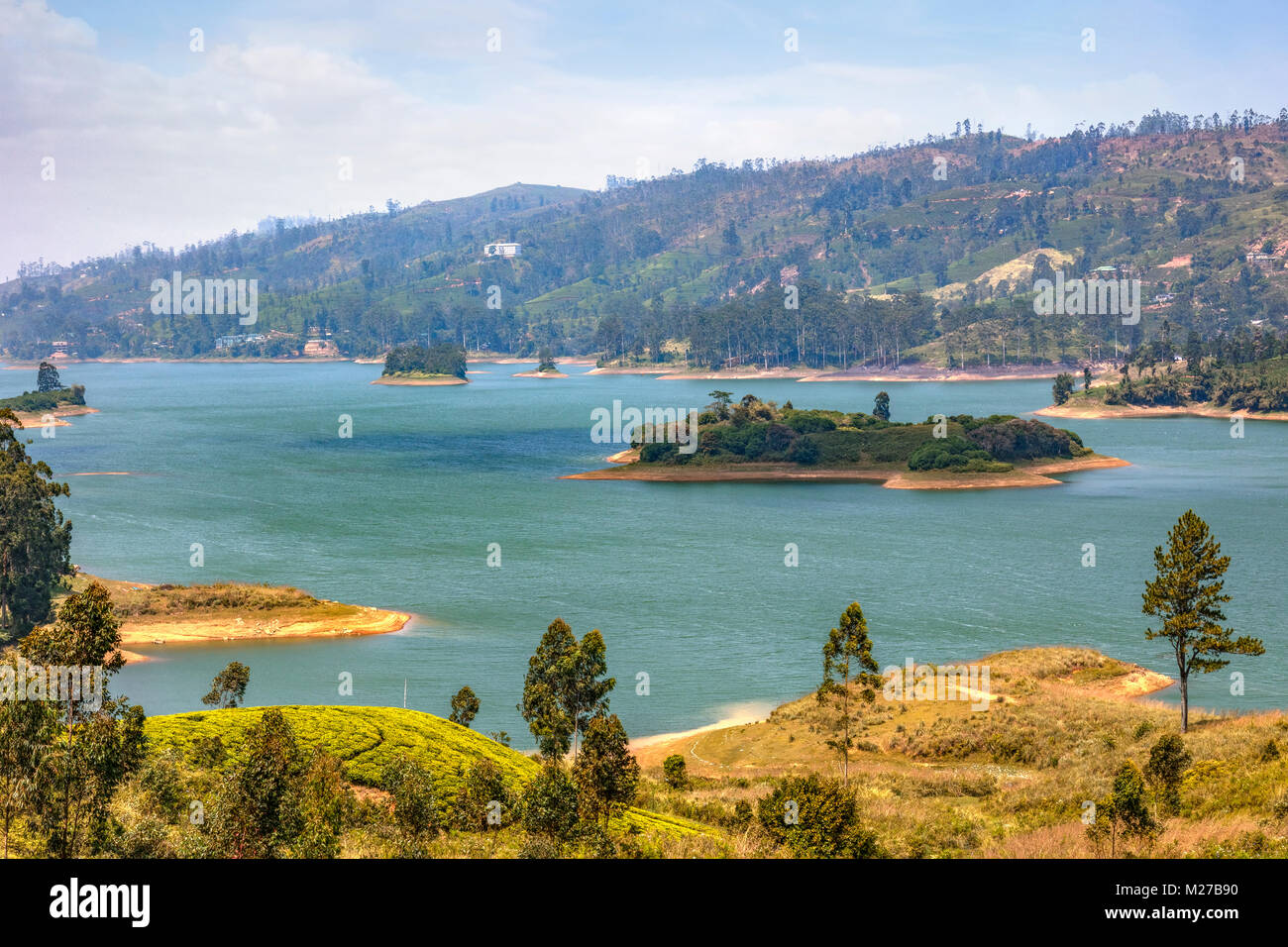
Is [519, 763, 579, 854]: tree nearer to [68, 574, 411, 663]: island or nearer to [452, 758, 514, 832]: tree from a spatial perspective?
[452, 758, 514, 832]: tree

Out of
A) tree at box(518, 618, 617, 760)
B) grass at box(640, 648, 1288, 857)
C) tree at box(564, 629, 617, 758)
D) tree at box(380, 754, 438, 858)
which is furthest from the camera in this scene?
tree at box(564, 629, 617, 758)

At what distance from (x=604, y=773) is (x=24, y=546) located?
5331 centimetres

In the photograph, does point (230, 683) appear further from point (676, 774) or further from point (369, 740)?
point (676, 774)

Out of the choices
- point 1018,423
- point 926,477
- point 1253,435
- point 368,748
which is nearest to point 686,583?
point 368,748

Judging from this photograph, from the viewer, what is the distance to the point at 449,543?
99.4 meters

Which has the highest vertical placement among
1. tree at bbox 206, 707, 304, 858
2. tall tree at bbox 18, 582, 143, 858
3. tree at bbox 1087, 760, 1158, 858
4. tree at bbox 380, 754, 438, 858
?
tall tree at bbox 18, 582, 143, 858

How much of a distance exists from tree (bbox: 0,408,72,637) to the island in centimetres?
476

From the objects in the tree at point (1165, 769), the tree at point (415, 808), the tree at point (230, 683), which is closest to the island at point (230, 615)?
the tree at point (230, 683)

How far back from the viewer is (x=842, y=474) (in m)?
143

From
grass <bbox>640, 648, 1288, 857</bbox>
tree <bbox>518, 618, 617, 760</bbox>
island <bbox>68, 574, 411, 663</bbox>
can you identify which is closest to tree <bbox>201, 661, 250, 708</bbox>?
tree <bbox>518, 618, 617, 760</bbox>

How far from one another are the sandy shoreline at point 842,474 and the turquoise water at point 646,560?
3.19m

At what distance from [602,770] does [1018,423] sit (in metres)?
125

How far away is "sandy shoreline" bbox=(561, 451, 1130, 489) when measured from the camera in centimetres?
13530
